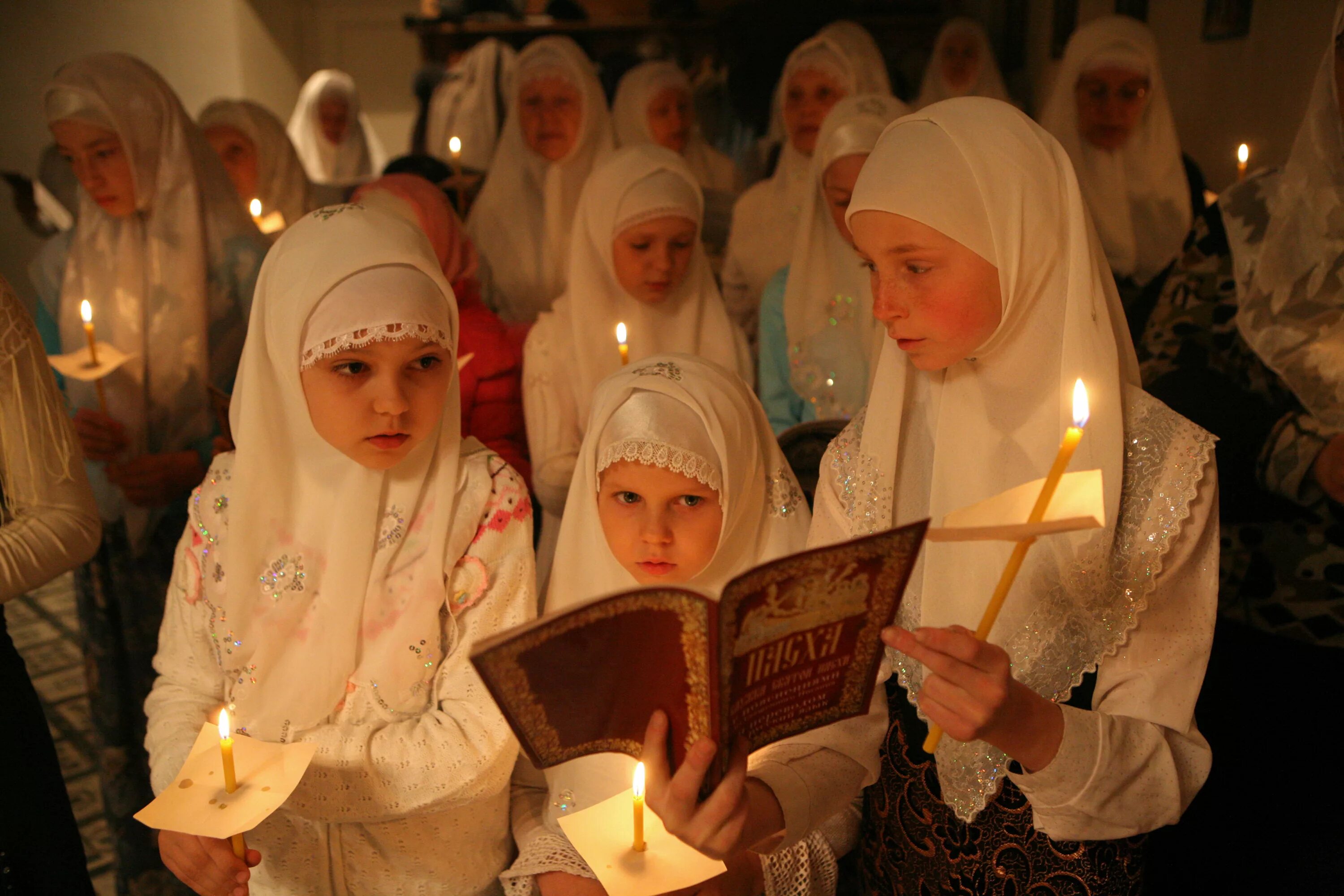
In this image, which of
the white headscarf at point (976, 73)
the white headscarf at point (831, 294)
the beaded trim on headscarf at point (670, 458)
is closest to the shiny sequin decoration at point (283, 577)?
the beaded trim on headscarf at point (670, 458)

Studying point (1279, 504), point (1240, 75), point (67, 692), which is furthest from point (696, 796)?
point (1240, 75)

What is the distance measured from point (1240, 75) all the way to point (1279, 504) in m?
2.25

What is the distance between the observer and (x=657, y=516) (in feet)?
4.81

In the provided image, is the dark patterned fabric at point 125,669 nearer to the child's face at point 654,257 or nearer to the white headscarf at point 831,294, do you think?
the child's face at point 654,257

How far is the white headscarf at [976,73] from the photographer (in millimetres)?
4723

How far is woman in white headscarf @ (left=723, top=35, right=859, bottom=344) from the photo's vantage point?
11.5ft

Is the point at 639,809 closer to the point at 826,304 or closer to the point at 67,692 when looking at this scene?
the point at 826,304

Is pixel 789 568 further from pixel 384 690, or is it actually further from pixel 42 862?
pixel 42 862

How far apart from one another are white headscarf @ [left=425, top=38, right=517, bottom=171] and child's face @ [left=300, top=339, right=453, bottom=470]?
4222 millimetres

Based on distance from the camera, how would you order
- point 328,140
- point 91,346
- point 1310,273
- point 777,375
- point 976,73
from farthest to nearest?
point 328,140 → point 976,73 → point 777,375 → point 91,346 → point 1310,273

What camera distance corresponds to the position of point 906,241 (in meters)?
1.19

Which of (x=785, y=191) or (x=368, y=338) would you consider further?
(x=785, y=191)

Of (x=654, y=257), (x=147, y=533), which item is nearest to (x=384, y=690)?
(x=147, y=533)

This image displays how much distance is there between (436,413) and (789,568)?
0.70 meters
